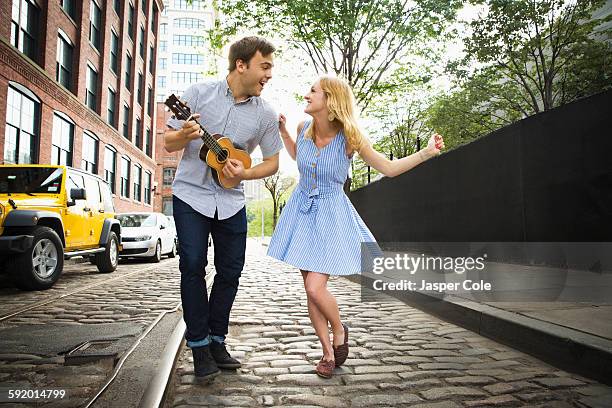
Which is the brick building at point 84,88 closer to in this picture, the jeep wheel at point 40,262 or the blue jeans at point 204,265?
the jeep wheel at point 40,262

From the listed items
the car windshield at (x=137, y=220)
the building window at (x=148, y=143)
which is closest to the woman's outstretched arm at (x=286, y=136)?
the car windshield at (x=137, y=220)

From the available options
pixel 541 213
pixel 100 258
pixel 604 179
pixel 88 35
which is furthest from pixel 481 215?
pixel 88 35

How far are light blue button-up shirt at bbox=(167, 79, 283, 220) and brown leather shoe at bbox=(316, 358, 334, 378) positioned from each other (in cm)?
112

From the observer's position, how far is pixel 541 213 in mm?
7234

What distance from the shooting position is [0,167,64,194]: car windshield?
8117 millimetres

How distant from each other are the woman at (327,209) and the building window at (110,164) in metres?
23.9

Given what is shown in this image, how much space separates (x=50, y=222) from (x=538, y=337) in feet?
23.5

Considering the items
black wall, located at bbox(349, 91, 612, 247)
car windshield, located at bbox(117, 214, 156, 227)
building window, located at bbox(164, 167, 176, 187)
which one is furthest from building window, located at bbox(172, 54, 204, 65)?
black wall, located at bbox(349, 91, 612, 247)

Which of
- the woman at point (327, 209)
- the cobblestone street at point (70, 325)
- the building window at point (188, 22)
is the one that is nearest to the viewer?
the cobblestone street at point (70, 325)

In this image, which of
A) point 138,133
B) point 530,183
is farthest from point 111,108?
point 530,183

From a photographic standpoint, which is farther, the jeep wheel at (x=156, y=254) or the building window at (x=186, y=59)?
the building window at (x=186, y=59)

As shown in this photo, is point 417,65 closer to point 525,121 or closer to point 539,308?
point 525,121

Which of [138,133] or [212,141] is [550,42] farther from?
[138,133]

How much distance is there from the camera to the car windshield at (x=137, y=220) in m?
13.9
